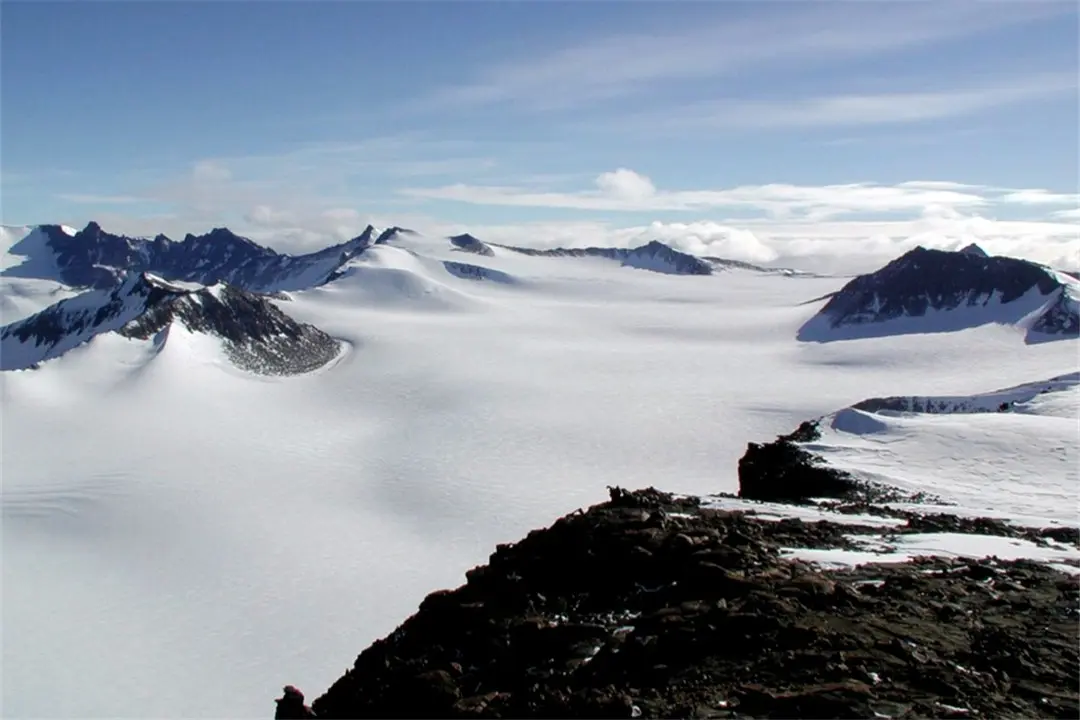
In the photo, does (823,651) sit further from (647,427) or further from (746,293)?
(746,293)

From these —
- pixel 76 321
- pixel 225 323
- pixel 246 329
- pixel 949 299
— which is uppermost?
pixel 76 321

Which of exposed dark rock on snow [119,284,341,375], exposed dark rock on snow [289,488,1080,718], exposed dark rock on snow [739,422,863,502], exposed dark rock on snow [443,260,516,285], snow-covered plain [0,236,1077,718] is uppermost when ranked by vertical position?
exposed dark rock on snow [443,260,516,285]

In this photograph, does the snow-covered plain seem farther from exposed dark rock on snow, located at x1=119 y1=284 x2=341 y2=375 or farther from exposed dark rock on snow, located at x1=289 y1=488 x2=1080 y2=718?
exposed dark rock on snow, located at x1=289 y1=488 x2=1080 y2=718

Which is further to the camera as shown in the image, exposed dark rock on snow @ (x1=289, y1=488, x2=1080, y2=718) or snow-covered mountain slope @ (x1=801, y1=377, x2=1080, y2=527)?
snow-covered mountain slope @ (x1=801, y1=377, x2=1080, y2=527)

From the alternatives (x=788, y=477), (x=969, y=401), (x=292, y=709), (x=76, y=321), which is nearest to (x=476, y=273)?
(x=76, y=321)

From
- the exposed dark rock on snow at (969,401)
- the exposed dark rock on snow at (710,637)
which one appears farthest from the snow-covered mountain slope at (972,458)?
the exposed dark rock on snow at (969,401)

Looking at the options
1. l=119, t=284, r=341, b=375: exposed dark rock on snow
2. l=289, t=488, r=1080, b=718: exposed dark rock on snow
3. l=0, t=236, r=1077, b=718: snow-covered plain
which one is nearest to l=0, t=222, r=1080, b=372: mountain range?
l=119, t=284, r=341, b=375: exposed dark rock on snow

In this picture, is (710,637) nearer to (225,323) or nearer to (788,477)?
(788,477)
